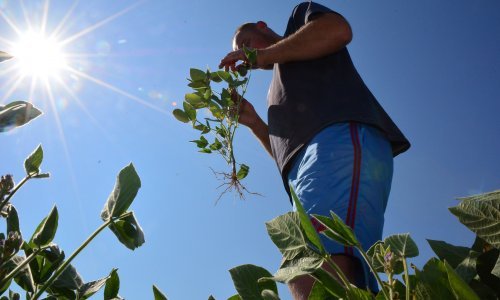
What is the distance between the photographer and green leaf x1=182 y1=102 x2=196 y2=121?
7.68ft

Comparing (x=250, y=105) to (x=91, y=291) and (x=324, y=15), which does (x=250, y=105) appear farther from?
(x=91, y=291)

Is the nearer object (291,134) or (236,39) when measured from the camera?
(291,134)

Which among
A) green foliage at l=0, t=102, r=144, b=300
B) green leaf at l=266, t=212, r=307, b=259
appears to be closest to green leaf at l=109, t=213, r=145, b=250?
green foliage at l=0, t=102, r=144, b=300

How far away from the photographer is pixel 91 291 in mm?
689

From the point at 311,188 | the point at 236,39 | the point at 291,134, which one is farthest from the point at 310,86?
the point at 236,39

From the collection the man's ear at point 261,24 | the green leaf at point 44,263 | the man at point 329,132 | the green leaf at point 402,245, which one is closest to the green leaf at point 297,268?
the green leaf at point 402,245

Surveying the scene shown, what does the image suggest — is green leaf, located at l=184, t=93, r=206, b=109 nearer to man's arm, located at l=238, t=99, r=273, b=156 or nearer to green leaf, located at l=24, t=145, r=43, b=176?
man's arm, located at l=238, t=99, r=273, b=156

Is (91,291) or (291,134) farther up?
(291,134)

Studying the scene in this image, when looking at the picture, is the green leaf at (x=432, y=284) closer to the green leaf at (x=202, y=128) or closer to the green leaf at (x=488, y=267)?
the green leaf at (x=488, y=267)

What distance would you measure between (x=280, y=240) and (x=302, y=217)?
0.07 m

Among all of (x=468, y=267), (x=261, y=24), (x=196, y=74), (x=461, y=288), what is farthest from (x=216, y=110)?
(x=461, y=288)

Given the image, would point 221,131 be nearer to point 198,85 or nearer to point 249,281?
point 198,85

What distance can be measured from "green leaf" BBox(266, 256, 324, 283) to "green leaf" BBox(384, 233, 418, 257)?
0.10 metres

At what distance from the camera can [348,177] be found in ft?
5.44
